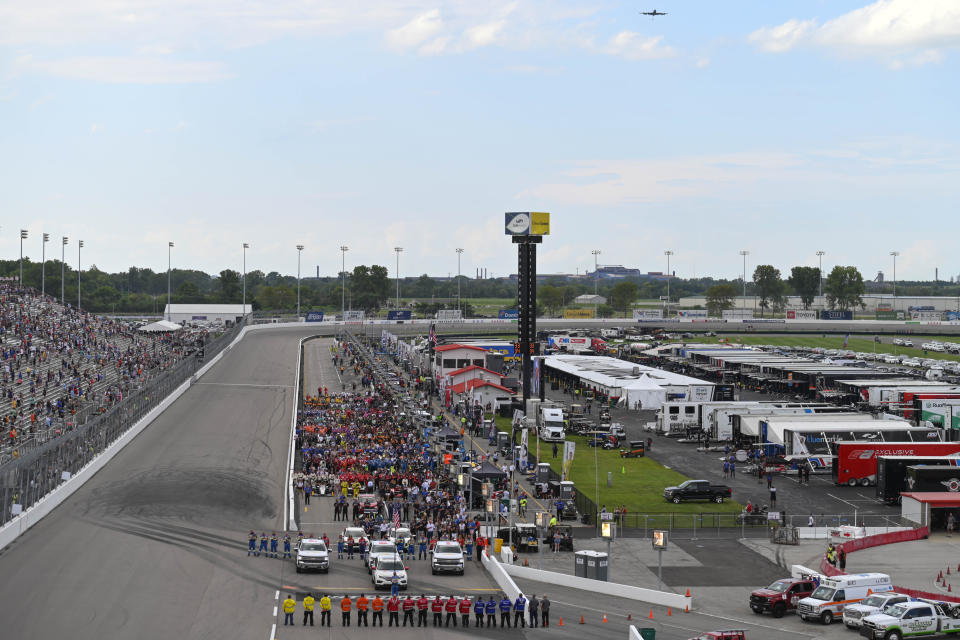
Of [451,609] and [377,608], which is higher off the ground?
[377,608]

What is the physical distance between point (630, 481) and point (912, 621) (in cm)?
2464

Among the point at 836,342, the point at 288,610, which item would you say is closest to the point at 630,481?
the point at 288,610

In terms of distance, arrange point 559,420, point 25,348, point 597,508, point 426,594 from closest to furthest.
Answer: point 426,594 → point 597,508 → point 559,420 → point 25,348

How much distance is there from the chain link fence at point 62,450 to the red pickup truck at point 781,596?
23934mm

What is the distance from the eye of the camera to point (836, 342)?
529 ft

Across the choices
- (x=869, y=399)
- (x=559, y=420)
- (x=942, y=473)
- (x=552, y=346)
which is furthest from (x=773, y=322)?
(x=942, y=473)

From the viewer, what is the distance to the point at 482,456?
5616 cm

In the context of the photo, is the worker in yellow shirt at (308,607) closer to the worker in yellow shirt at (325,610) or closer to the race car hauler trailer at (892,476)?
the worker in yellow shirt at (325,610)

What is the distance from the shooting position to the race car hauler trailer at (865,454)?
50.4 metres

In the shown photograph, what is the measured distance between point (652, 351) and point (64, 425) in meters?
85.4

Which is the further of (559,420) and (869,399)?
(869,399)

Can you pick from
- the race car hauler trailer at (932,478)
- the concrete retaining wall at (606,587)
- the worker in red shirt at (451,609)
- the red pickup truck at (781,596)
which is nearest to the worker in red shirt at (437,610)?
the worker in red shirt at (451,609)

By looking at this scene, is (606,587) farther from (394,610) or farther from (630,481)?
(630,481)

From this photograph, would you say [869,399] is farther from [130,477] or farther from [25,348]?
[25,348]
